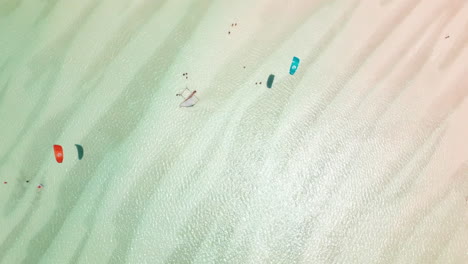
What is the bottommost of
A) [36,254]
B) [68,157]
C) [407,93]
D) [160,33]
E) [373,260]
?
[36,254]

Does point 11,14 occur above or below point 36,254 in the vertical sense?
above

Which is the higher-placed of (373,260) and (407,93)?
(407,93)

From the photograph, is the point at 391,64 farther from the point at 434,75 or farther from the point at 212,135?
the point at 212,135

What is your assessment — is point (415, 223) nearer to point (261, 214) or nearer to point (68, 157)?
point (261, 214)

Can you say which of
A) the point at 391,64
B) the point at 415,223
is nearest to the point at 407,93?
the point at 391,64

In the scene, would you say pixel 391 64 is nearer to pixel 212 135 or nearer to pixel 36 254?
pixel 212 135

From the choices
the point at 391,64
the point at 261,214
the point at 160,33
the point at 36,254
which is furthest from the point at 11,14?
the point at 391,64
